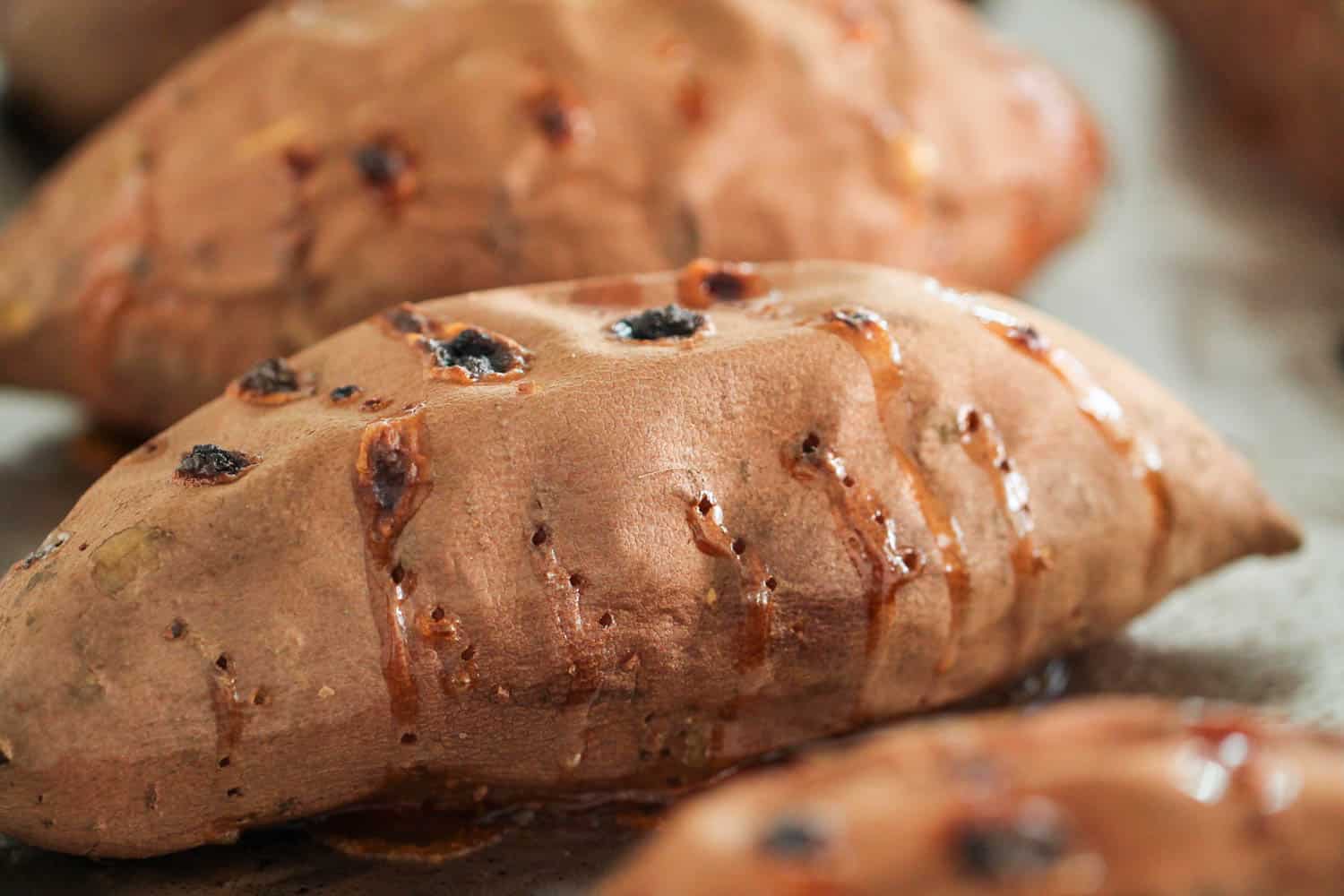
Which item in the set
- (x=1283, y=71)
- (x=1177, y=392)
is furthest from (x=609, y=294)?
(x=1283, y=71)

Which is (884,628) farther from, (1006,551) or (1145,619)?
(1145,619)

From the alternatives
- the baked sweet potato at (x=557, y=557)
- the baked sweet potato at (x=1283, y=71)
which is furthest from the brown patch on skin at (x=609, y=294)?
the baked sweet potato at (x=1283, y=71)

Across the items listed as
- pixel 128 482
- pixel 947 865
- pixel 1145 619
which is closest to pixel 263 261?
pixel 128 482

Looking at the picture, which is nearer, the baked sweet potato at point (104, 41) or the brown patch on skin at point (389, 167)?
the brown patch on skin at point (389, 167)

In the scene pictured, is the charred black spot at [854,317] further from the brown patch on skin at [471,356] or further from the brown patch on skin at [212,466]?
the brown patch on skin at [212,466]

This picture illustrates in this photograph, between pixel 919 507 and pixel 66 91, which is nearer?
pixel 919 507

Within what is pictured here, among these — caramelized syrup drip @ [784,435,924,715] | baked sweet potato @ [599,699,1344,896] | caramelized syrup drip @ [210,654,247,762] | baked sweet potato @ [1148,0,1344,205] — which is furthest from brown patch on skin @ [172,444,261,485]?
baked sweet potato @ [1148,0,1344,205]

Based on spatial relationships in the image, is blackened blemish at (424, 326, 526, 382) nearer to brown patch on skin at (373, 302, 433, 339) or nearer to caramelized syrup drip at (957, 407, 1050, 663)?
brown patch on skin at (373, 302, 433, 339)

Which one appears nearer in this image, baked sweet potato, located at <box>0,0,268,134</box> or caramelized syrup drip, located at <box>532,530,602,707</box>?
caramelized syrup drip, located at <box>532,530,602,707</box>
